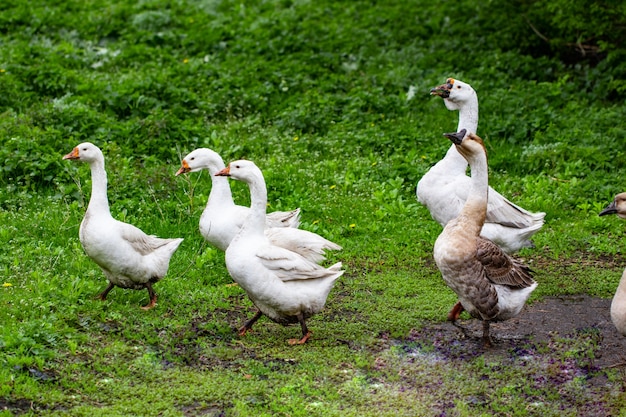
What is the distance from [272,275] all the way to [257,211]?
587 mm

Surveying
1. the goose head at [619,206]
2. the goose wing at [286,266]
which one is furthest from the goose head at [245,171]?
the goose head at [619,206]

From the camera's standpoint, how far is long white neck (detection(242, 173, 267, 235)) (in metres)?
7.40

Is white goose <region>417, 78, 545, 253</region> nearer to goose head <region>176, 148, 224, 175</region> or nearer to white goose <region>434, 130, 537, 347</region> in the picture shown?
white goose <region>434, 130, 537, 347</region>

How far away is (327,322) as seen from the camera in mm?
7875

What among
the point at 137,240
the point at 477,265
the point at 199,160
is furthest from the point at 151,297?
the point at 477,265

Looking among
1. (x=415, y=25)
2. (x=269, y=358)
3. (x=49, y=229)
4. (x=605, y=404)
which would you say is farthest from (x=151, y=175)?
(x=415, y=25)

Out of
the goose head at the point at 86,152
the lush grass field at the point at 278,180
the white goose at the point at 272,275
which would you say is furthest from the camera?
the goose head at the point at 86,152

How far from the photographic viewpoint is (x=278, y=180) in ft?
35.4

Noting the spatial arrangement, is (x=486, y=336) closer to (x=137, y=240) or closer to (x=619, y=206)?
(x=619, y=206)

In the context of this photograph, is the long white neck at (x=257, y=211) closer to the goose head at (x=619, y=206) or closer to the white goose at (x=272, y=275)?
the white goose at (x=272, y=275)

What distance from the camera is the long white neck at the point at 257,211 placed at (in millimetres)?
7398

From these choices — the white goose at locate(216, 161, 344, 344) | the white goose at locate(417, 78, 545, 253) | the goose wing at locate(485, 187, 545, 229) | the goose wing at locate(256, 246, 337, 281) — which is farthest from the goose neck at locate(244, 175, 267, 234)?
the goose wing at locate(485, 187, 545, 229)

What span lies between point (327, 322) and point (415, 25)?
30.4 feet

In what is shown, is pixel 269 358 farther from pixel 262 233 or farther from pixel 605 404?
pixel 605 404
